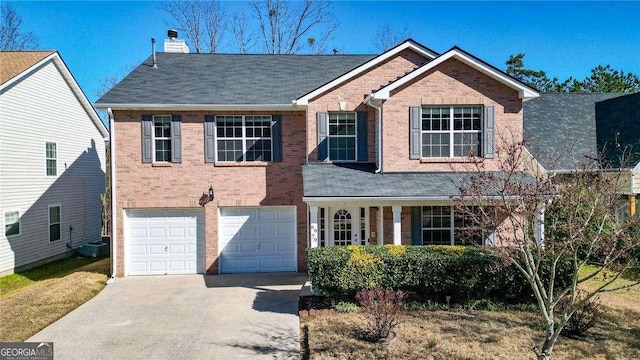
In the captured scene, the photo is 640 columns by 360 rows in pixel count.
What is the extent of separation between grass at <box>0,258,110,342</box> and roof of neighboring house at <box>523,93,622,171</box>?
16915mm

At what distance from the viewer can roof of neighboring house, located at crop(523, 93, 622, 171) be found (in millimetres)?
16016

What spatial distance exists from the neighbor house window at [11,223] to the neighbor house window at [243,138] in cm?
863

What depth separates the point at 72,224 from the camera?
18.3m

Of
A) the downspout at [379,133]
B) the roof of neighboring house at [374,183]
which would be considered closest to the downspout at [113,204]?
the roof of neighboring house at [374,183]

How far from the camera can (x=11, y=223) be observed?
14.8 metres

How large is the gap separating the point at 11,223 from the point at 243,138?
9754 millimetres

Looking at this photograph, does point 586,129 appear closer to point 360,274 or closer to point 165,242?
point 360,274

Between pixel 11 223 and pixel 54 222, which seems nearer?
pixel 11 223

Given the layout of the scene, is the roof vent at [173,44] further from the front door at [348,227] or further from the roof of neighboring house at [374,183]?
the front door at [348,227]

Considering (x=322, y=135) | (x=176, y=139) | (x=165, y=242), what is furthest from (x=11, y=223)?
(x=322, y=135)

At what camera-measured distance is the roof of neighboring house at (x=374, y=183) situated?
10688 mm

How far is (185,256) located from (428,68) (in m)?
10.3

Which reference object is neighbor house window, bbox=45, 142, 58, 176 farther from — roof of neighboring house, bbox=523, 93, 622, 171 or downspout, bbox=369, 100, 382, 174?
roof of neighboring house, bbox=523, 93, 622, 171

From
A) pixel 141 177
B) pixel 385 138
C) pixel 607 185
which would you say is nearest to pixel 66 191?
pixel 141 177
